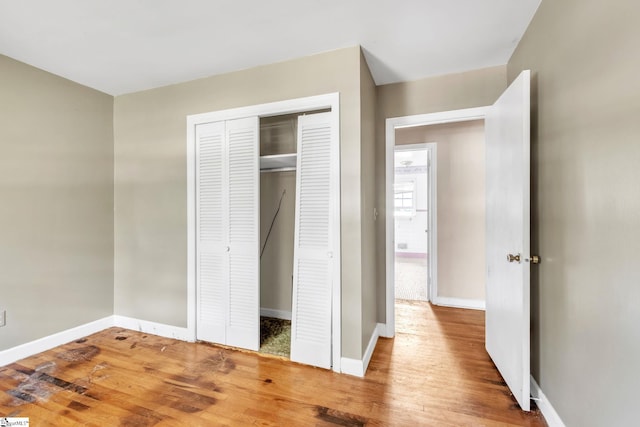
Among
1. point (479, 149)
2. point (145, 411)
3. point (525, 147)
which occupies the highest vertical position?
point (479, 149)

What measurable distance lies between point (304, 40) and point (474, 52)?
138 centimetres

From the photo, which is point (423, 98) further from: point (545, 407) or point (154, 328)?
point (154, 328)

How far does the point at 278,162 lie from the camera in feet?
9.46

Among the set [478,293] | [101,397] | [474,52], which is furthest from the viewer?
[478,293]

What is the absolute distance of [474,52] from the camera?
2244mm

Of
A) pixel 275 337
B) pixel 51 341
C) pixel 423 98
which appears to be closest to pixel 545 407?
pixel 275 337

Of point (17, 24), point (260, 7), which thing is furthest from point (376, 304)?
point (17, 24)

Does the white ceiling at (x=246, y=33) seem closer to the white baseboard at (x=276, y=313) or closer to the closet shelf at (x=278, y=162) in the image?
the closet shelf at (x=278, y=162)

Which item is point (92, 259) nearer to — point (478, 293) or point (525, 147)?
point (525, 147)

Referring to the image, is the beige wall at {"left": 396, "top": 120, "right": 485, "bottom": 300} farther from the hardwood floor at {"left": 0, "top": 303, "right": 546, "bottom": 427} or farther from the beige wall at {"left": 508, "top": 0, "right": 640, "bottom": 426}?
the beige wall at {"left": 508, "top": 0, "right": 640, "bottom": 426}

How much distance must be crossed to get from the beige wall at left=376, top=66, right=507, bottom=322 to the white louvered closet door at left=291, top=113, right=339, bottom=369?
0.79 meters

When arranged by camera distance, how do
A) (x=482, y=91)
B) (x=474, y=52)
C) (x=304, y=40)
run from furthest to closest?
(x=482, y=91)
(x=474, y=52)
(x=304, y=40)

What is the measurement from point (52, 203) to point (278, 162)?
2.12 meters

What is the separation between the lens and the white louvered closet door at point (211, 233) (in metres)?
2.61
